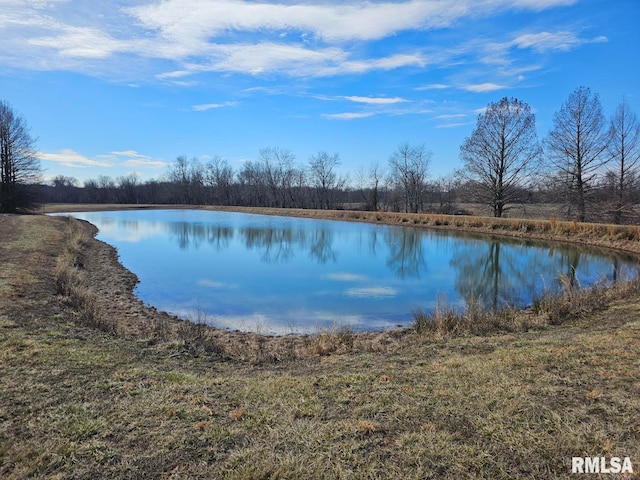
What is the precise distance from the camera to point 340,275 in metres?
14.0

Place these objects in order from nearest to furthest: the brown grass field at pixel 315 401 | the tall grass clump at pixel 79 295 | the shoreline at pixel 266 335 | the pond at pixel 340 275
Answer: the brown grass field at pixel 315 401 < the shoreline at pixel 266 335 < the tall grass clump at pixel 79 295 < the pond at pixel 340 275

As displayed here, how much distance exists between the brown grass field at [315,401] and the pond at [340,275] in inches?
87.7

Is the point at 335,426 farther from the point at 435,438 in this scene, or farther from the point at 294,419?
the point at 435,438

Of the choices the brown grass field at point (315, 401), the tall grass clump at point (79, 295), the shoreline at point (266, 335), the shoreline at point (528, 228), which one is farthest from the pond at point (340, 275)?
the brown grass field at point (315, 401)

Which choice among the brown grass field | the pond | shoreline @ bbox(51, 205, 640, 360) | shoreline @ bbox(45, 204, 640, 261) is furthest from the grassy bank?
the brown grass field

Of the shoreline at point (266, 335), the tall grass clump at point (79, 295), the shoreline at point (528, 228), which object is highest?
the shoreline at point (528, 228)

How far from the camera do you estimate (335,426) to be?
3355mm

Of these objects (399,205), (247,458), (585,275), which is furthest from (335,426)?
(399,205)

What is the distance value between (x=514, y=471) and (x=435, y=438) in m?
0.59

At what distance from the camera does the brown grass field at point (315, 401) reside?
2854 mm

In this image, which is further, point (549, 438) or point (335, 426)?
point (335, 426)

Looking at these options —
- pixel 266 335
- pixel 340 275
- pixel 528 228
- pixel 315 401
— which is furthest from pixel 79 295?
pixel 528 228

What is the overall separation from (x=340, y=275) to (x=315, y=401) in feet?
33.1

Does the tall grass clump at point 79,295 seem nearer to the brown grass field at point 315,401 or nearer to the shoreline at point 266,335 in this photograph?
the brown grass field at point 315,401
